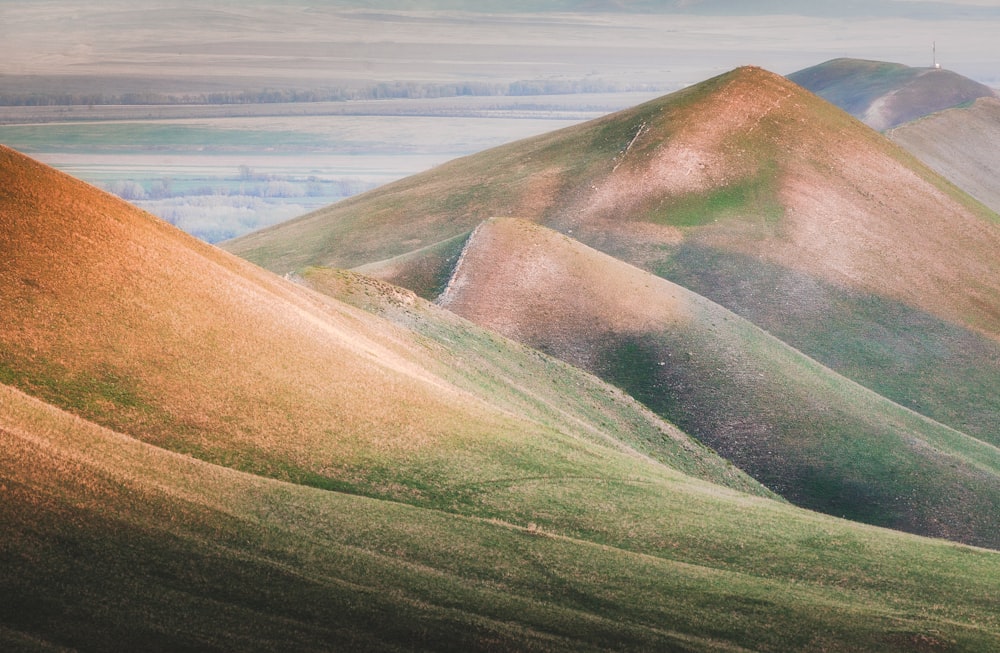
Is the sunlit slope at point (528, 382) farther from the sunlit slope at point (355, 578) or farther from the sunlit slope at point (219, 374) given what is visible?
the sunlit slope at point (355, 578)

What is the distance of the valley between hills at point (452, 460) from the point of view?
26.1 meters

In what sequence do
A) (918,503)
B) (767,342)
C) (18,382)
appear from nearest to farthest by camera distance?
(18,382) < (918,503) < (767,342)

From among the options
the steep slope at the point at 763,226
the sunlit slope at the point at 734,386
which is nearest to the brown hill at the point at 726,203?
the steep slope at the point at 763,226

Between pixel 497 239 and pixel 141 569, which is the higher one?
pixel 497 239

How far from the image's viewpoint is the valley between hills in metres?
26.1

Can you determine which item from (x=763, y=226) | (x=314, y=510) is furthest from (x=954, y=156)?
(x=314, y=510)

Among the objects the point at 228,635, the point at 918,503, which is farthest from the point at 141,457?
the point at 918,503

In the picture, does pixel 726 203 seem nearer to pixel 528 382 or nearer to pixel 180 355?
pixel 528 382

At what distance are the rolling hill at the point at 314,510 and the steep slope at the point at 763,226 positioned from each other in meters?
38.3

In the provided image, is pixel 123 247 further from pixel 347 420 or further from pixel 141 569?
pixel 141 569

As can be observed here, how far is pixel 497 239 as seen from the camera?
85.1 metres

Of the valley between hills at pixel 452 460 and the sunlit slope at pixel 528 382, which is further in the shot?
the sunlit slope at pixel 528 382

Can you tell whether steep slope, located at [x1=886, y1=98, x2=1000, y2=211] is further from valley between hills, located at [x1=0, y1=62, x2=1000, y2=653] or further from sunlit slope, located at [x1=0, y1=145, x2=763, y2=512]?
sunlit slope, located at [x1=0, y1=145, x2=763, y2=512]

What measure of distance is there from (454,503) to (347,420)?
20.1 ft
